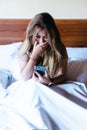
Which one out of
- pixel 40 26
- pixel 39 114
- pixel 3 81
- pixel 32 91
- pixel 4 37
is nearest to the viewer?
pixel 39 114

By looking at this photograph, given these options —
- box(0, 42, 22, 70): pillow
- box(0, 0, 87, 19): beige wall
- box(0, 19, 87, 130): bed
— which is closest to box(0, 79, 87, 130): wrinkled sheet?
box(0, 19, 87, 130): bed

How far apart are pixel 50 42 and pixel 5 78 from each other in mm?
434

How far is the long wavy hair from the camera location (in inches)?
64.7

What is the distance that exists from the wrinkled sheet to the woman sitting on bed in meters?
0.19

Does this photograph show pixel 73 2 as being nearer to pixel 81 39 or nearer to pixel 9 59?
pixel 81 39

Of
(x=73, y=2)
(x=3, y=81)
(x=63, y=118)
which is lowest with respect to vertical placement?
(x=3, y=81)

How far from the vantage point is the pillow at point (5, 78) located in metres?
1.73

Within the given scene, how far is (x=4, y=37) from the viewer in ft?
7.26

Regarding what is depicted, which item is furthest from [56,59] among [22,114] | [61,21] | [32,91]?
[61,21]

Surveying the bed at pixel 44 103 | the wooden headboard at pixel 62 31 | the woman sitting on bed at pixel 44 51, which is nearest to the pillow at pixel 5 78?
the bed at pixel 44 103

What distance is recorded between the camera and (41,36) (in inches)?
65.1

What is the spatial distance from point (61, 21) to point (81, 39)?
0.24 metres

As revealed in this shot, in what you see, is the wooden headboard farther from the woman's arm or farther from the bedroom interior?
the woman's arm

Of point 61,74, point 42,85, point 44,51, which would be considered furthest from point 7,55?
point 42,85
